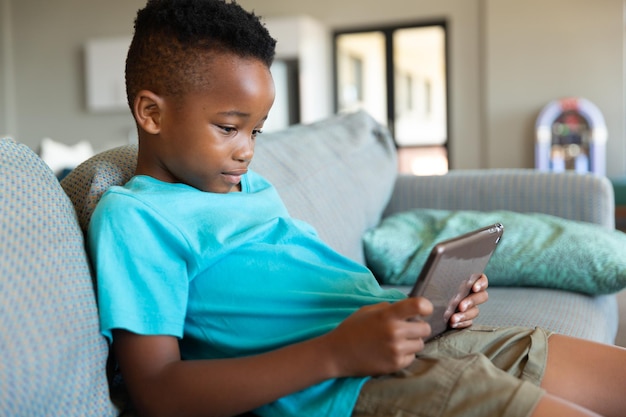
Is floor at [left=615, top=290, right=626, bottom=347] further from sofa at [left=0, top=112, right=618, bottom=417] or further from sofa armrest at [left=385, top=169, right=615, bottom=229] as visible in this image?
sofa armrest at [left=385, top=169, right=615, bottom=229]

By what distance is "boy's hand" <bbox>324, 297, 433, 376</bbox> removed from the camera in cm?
83

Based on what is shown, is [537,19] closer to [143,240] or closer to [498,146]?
[498,146]

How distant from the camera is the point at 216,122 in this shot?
100 centimetres

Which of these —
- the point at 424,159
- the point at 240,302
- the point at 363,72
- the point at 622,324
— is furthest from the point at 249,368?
the point at 363,72

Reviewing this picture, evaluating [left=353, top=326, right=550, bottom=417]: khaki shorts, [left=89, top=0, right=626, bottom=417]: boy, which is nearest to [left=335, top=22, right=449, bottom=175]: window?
[left=89, top=0, right=626, bottom=417]: boy

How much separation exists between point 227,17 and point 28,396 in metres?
0.55

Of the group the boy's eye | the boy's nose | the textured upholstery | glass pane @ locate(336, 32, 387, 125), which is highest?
glass pane @ locate(336, 32, 387, 125)

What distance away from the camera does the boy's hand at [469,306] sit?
105 centimetres

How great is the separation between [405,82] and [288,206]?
5.77 metres

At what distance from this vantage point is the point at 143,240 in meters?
0.91

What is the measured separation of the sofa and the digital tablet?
0.40 m

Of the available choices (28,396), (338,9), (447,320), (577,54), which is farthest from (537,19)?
(28,396)

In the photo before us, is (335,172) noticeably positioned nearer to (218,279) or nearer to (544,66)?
(218,279)

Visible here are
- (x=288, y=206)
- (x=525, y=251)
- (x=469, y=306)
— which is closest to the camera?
(x=469, y=306)
